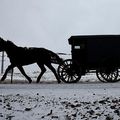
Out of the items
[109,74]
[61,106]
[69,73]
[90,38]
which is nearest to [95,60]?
[109,74]

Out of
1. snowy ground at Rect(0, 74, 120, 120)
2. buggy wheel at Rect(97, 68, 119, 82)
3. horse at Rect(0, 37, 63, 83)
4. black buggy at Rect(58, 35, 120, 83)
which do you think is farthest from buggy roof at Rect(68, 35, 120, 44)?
snowy ground at Rect(0, 74, 120, 120)

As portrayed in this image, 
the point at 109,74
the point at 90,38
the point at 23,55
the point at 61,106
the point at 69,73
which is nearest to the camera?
the point at 61,106

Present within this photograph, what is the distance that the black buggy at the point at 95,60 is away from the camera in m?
17.3

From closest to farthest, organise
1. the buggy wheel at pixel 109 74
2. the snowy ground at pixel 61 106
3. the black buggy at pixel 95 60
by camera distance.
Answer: the snowy ground at pixel 61 106 < the black buggy at pixel 95 60 < the buggy wheel at pixel 109 74

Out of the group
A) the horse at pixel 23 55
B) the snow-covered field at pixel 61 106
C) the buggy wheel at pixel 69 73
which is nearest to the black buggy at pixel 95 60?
the buggy wheel at pixel 69 73

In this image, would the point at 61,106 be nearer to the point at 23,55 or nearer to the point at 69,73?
the point at 69,73

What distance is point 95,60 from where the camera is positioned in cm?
1752

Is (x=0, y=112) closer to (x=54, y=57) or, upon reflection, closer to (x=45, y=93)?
(x=45, y=93)

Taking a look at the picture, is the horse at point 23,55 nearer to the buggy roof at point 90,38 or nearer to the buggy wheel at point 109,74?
the buggy roof at point 90,38

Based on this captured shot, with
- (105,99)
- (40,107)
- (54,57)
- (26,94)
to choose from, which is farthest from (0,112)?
(54,57)

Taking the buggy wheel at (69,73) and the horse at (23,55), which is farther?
the horse at (23,55)

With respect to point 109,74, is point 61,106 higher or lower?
lower

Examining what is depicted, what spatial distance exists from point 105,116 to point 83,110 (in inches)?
24.3

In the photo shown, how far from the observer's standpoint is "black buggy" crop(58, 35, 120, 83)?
17.3 m
